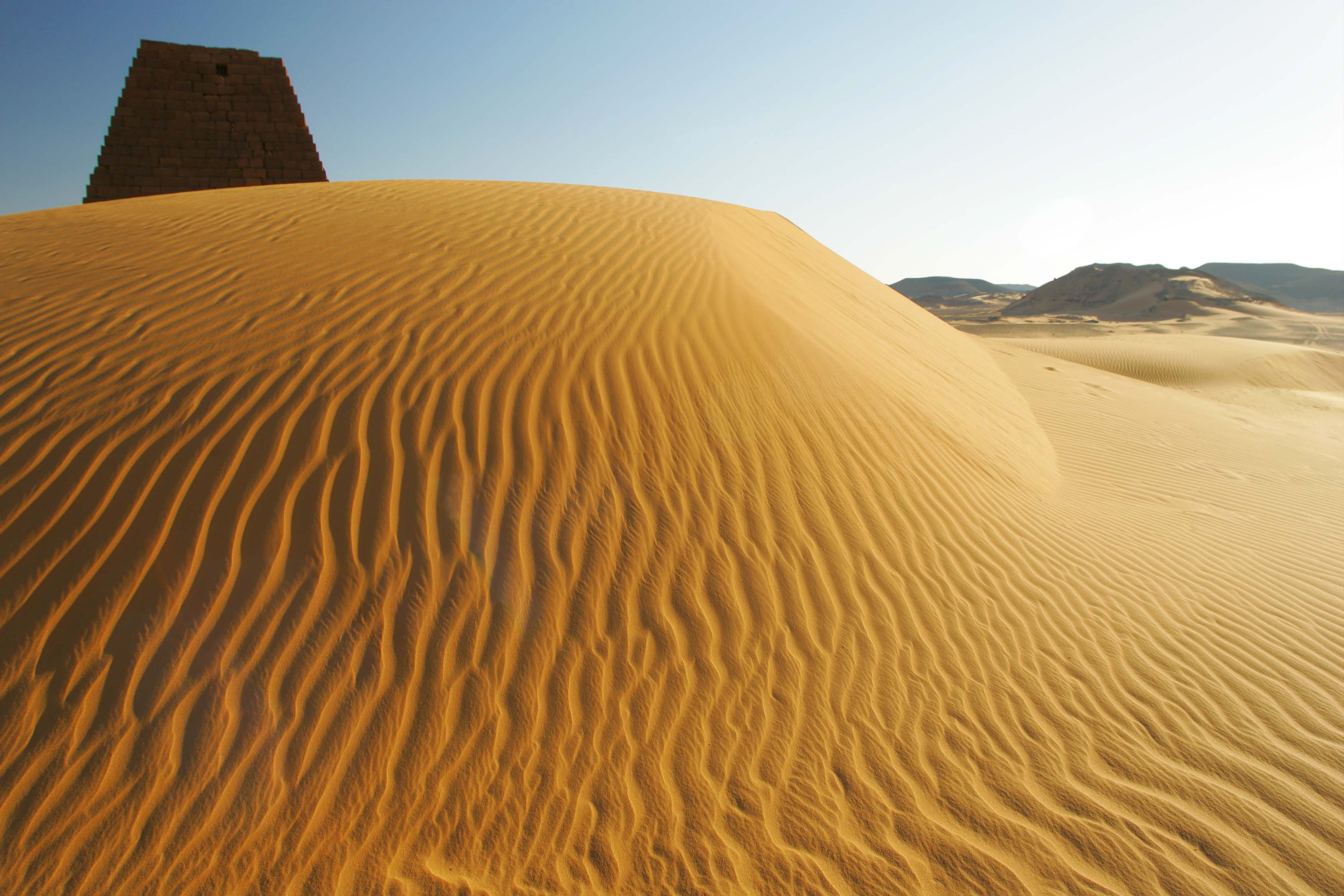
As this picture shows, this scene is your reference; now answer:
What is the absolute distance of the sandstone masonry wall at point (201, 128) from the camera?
1602 centimetres

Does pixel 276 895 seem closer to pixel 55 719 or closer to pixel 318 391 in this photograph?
pixel 55 719

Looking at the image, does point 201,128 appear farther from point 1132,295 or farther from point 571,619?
point 1132,295

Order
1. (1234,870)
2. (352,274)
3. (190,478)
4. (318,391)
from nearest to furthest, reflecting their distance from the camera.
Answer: (1234,870)
(190,478)
(318,391)
(352,274)

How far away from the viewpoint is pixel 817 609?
3.60 meters

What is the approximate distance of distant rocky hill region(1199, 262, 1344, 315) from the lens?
61.2 m

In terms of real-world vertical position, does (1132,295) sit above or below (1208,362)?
above

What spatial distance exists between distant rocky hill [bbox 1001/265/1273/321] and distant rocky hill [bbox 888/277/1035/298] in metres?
26.8

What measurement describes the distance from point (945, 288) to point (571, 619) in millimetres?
96495

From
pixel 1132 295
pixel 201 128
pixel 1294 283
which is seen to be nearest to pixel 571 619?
pixel 201 128

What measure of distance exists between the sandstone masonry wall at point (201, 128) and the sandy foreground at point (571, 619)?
1283 cm

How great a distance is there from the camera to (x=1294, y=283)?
7162 centimetres

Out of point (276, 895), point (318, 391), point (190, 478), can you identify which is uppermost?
point (318, 391)

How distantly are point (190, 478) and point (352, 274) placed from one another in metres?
2.32

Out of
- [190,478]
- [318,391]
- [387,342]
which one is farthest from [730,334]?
[190,478]
